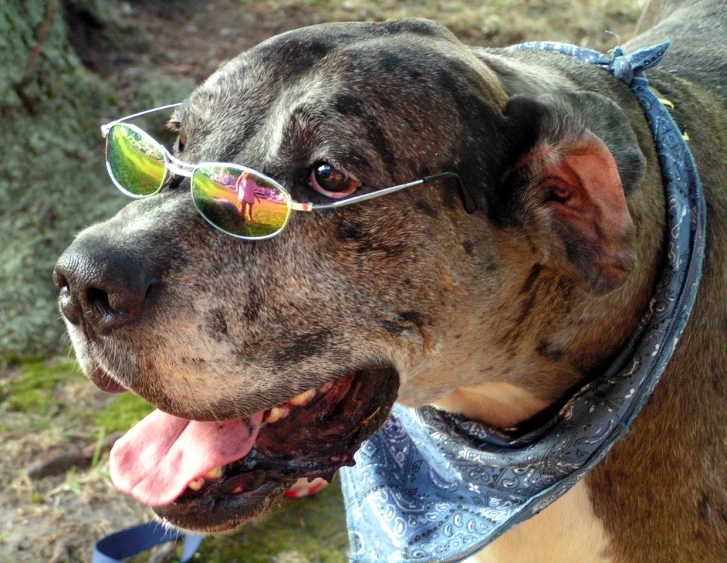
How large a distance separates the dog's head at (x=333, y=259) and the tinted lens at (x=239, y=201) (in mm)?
39

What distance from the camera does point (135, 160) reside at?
2373 millimetres

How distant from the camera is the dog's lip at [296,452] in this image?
7.16 ft

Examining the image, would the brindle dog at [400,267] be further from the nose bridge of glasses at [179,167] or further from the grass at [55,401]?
the grass at [55,401]

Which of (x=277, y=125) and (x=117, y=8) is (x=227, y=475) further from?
(x=117, y=8)

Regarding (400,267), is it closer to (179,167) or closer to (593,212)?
(593,212)

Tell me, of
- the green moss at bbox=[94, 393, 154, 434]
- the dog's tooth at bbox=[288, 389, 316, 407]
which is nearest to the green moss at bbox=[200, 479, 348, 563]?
the green moss at bbox=[94, 393, 154, 434]

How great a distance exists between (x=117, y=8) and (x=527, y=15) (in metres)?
3.37

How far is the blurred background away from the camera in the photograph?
11.1 ft

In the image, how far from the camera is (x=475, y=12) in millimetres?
7250

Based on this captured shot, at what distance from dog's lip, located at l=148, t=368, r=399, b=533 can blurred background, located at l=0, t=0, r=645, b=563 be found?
3.86 ft

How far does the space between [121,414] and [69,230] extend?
110 cm

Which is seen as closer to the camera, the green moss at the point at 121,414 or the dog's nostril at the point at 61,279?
the dog's nostril at the point at 61,279

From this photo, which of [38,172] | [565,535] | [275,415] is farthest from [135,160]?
[38,172]

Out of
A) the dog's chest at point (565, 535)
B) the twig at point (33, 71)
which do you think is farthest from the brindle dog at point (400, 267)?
the twig at point (33, 71)
